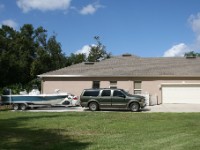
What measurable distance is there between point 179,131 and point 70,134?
416 centimetres

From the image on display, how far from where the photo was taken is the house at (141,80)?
35.3 m

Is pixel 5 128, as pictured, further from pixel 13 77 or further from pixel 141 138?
pixel 13 77

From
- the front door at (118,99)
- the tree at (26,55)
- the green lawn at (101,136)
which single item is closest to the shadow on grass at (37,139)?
the green lawn at (101,136)

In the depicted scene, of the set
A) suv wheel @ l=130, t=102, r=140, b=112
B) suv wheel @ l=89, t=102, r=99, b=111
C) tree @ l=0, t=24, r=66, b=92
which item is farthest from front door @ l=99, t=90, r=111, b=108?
tree @ l=0, t=24, r=66, b=92

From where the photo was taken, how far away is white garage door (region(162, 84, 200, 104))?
115ft

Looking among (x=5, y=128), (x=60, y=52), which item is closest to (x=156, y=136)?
(x=5, y=128)

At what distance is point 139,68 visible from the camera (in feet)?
124

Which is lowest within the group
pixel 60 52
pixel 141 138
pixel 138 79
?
pixel 141 138

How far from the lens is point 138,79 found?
36.0 meters

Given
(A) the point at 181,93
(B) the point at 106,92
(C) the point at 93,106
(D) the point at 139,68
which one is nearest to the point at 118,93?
(B) the point at 106,92

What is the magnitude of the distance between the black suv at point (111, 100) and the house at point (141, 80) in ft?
21.9

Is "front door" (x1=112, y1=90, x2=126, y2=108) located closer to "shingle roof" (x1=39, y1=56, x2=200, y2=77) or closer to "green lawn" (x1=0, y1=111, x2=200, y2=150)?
"shingle roof" (x1=39, y1=56, x2=200, y2=77)

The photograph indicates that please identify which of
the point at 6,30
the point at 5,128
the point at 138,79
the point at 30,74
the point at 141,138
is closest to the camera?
the point at 141,138

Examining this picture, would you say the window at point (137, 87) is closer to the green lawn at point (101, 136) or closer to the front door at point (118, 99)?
the front door at point (118, 99)
